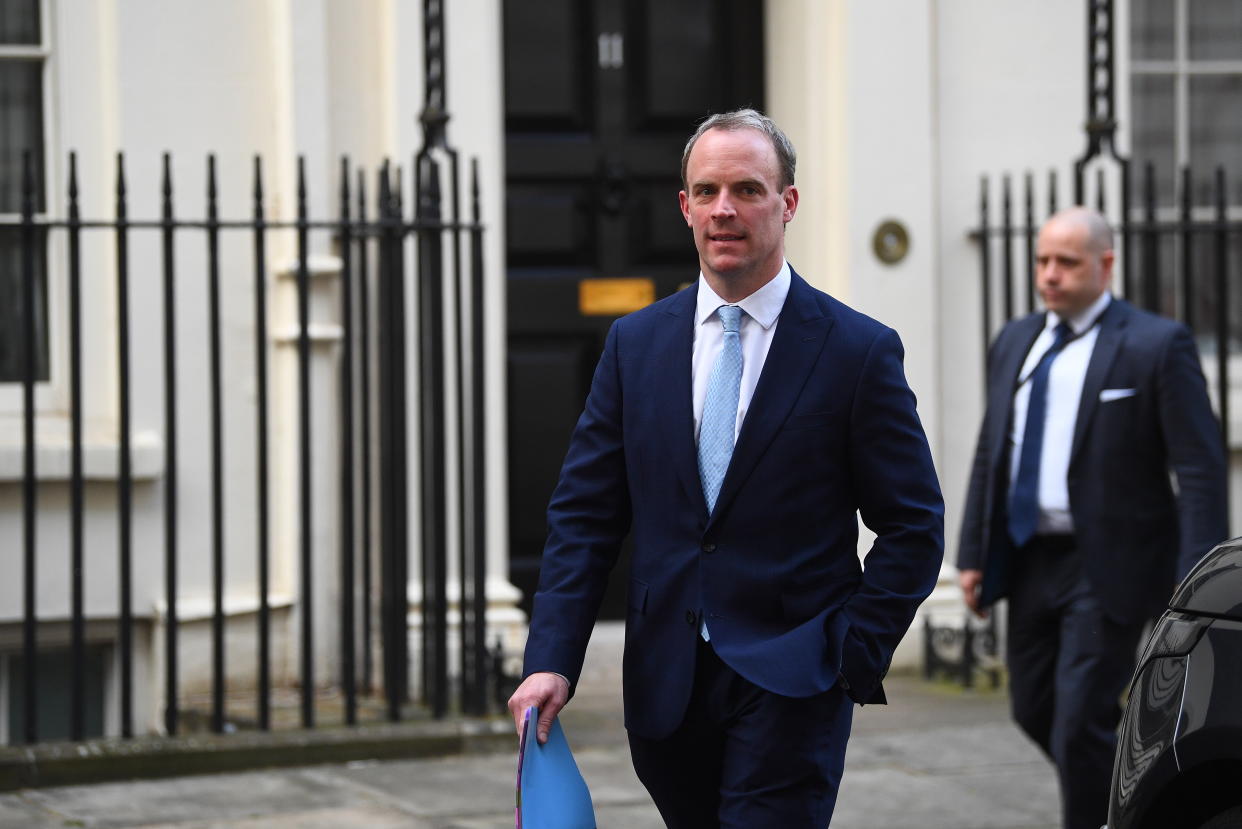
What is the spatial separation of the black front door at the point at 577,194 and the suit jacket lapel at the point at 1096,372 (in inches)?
122

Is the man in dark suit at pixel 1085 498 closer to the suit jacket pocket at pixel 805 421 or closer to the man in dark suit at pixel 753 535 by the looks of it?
the man in dark suit at pixel 753 535

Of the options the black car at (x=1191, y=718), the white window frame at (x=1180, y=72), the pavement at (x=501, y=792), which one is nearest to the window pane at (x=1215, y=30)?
the white window frame at (x=1180, y=72)

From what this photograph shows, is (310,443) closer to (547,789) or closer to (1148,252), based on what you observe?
(1148,252)

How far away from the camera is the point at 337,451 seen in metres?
7.51

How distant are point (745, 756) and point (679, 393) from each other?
Result: 0.64 m

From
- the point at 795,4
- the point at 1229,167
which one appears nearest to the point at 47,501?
the point at 795,4

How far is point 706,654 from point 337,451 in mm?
4346

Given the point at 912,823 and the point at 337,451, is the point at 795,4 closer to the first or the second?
the point at 337,451

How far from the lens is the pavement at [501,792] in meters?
5.73

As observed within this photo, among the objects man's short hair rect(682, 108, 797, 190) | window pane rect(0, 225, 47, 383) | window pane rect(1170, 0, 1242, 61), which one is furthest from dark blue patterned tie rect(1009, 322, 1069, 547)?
window pane rect(0, 225, 47, 383)

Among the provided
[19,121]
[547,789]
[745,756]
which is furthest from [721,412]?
[19,121]

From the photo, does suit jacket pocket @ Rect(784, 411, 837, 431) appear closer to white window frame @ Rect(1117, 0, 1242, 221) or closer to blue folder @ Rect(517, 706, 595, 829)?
blue folder @ Rect(517, 706, 595, 829)

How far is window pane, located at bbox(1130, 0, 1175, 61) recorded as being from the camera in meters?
8.47

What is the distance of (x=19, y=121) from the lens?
744cm
